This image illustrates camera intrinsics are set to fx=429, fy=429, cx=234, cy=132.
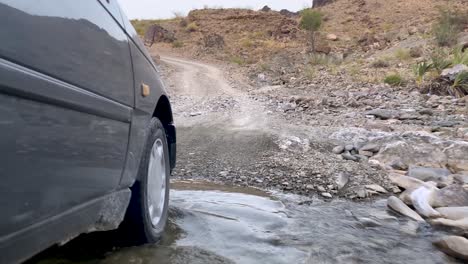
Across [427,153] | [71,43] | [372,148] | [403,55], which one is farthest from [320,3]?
[71,43]

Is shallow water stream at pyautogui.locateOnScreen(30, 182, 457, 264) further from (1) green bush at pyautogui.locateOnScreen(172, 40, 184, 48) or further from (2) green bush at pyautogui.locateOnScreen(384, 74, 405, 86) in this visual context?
(1) green bush at pyautogui.locateOnScreen(172, 40, 184, 48)

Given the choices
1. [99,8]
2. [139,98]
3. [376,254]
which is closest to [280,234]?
[376,254]

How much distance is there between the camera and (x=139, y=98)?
2.23 metres

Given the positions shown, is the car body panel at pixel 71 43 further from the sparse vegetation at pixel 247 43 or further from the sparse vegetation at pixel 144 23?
the sparse vegetation at pixel 144 23

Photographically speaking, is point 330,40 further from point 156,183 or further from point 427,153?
point 156,183

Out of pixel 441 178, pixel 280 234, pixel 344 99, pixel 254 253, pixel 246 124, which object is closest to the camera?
pixel 254 253

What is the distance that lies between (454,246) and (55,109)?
7.91 ft

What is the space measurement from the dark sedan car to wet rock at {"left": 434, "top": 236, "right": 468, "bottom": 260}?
1796 mm

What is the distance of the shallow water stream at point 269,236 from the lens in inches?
92.5

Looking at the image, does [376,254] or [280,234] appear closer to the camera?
[376,254]

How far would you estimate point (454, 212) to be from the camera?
3.36m

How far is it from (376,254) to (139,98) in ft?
5.53

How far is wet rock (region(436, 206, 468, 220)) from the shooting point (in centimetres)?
329

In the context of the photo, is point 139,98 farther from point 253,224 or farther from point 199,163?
point 199,163
